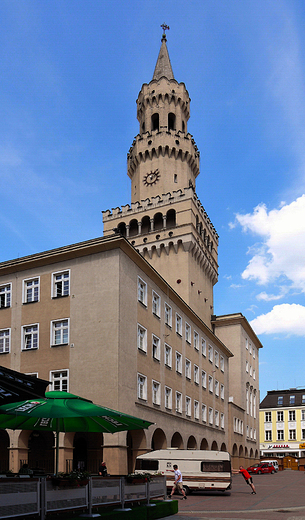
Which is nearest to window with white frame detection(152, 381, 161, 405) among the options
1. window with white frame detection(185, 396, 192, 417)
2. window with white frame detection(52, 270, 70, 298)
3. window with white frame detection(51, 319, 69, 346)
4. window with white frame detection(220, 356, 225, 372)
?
window with white frame detection(51, 319, 69, 346)

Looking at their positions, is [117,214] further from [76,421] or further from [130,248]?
[76,421]

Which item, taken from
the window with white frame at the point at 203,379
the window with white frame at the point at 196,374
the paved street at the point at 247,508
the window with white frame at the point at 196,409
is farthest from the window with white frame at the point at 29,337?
the window with white frame at the point at 203,379

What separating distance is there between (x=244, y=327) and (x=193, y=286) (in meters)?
17.7

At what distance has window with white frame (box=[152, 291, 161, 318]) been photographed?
40.1 m

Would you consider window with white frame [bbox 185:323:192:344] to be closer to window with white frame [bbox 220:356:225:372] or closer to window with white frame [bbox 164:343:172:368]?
window with white frame [bbox 164:343:172:368]

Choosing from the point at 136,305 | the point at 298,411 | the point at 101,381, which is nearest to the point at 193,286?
the point at 136,305

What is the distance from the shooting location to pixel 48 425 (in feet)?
57.8

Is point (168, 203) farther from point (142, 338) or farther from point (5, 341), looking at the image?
point (5, 341)

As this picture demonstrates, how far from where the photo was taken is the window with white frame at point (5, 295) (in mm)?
37625

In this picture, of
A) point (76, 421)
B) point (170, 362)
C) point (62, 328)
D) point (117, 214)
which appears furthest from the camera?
point (117, 214)

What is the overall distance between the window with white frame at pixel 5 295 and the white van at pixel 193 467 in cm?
1352

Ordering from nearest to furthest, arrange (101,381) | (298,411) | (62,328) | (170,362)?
(101,381) < (62,328) < (170,362) < (298,411)

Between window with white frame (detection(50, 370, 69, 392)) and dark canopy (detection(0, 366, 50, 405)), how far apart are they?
1869 cm

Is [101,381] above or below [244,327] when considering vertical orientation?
below
